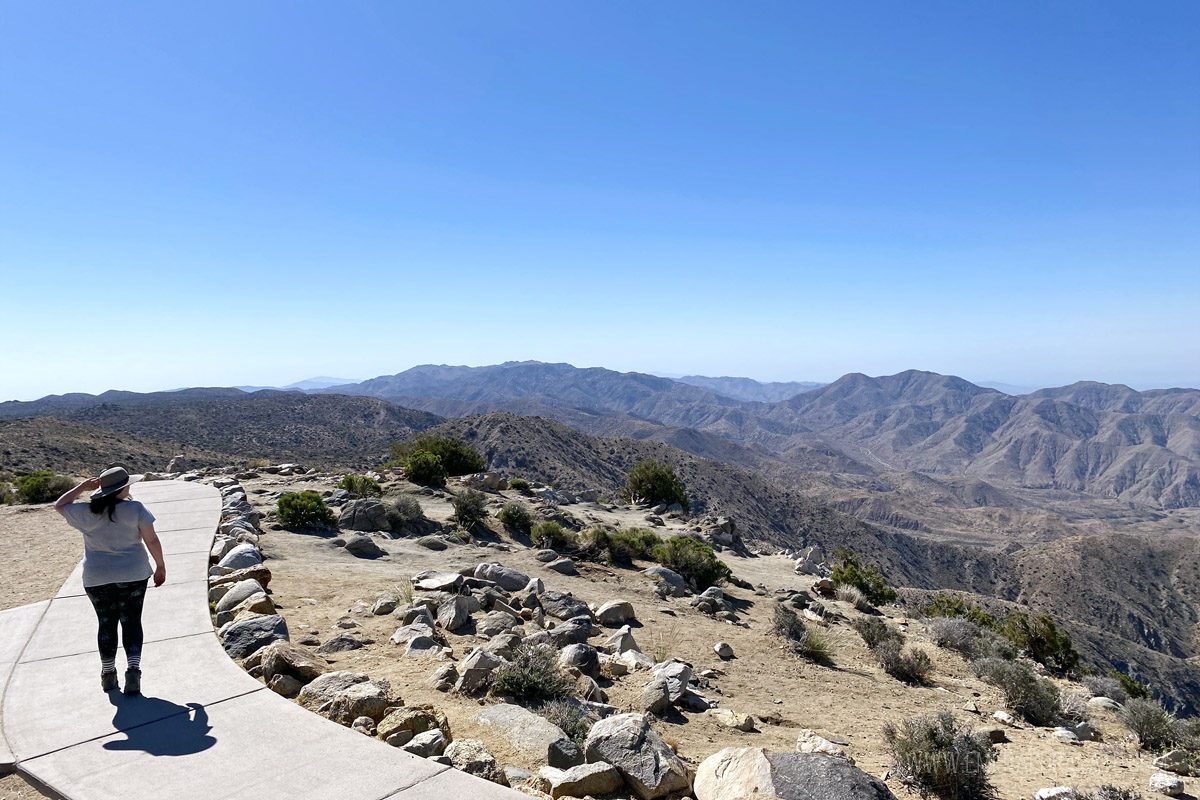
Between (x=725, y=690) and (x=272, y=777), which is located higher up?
(x=272, y=777)

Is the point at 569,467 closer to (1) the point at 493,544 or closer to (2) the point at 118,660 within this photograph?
(1) the point at 493,544

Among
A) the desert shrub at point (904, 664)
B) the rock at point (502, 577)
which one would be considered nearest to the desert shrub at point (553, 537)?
the rock at point (502, 577)

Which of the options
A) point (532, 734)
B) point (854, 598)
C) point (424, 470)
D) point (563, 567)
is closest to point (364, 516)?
point (563, 567)

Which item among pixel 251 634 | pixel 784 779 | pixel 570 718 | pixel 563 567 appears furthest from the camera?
pixel 563 567

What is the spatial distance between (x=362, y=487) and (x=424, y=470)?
148 inches

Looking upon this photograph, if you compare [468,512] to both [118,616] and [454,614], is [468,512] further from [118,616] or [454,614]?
[118,616]

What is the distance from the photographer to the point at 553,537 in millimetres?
18500

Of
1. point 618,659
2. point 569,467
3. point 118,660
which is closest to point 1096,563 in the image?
point 569,467

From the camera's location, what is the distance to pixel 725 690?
890 cm

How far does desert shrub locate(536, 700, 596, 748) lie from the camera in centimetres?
561

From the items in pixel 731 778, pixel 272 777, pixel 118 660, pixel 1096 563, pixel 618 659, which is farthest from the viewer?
pixel 1096 563

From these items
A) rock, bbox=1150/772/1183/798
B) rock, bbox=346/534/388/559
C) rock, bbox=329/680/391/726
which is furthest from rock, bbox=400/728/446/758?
rock, bbox=346/534/388/559

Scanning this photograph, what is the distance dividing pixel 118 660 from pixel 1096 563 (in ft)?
361

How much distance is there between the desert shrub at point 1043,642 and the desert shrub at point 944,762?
10.2m
